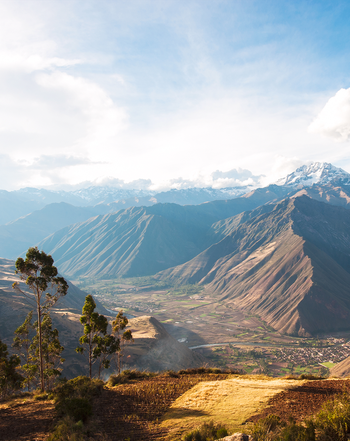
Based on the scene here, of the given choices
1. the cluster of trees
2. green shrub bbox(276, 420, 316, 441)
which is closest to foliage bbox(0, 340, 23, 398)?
the cluster of trees

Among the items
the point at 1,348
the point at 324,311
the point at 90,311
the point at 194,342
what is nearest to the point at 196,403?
the point at 90,311

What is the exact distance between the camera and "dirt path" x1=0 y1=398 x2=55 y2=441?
59.7 feet

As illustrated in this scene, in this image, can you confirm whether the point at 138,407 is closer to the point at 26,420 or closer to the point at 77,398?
the point at 77,398

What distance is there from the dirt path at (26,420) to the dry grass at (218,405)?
883 centimetres

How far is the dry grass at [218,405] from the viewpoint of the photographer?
59.9 ft

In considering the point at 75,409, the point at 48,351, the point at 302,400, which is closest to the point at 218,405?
the point at 302,400

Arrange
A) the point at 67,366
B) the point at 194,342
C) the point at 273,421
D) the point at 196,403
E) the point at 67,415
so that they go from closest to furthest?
the point at 273,421, the point at 67,415, the point at 196,403, the point at 67,366, the point at 194,342

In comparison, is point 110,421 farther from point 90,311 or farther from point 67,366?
point 67,366

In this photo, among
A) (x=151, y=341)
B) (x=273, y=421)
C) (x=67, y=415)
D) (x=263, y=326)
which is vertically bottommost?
(x=263, y=326)

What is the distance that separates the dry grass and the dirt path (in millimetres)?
8829

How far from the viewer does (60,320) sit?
11025 cm

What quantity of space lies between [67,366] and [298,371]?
3795 inches

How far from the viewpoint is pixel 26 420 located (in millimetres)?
20641

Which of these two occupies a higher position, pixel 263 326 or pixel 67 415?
pixel 67 415
